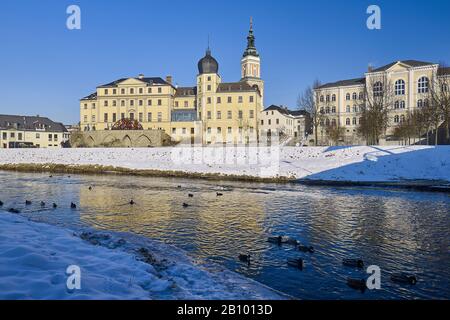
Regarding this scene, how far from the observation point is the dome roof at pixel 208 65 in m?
89.6

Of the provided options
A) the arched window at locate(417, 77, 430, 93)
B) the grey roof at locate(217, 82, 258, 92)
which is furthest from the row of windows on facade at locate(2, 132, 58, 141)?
the arched window at locate(417, 77, 430, 93)

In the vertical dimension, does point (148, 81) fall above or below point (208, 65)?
below

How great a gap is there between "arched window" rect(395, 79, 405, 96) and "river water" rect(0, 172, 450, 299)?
59554 millimetres

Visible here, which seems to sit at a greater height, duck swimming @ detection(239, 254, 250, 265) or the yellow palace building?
the yellow palace building

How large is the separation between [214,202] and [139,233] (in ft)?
31.3

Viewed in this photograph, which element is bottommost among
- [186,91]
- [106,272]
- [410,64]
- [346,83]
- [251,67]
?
[106,272]

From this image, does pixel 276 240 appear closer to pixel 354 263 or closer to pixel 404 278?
pixel 354 263

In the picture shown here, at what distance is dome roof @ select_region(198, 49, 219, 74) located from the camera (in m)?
89.6

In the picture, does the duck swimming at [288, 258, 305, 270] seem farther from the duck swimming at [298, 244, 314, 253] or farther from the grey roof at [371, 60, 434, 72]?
the grey roof at [371, 60, 434, 72]

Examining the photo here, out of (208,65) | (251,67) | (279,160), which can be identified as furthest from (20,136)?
(279,160)

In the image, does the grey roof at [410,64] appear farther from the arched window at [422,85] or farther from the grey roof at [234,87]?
the grey roof at [234,87]

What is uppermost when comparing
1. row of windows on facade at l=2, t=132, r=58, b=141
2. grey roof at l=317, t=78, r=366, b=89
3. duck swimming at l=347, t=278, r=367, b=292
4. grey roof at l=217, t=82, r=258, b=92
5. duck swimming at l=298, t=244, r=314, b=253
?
grey roof at l=317, t=78, r=366, b=89

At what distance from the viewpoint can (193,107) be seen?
93.6m

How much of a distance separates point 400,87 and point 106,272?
3409 inches
